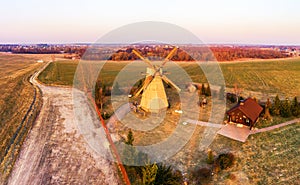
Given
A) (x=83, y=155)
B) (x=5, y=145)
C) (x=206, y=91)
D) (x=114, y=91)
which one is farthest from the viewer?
(x=114, y=91)

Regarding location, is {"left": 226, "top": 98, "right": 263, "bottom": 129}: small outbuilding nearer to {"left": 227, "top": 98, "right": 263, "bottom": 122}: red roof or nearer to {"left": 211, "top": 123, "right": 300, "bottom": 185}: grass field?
{"left": 227, "top": 98, "right": 263, "bottom": 122}: red roof

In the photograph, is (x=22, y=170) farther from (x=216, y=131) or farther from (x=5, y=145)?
(x=216, y=131)

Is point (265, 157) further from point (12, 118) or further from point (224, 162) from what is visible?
point (12, 118)

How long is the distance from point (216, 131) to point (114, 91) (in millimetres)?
19687

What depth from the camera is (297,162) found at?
16453mm

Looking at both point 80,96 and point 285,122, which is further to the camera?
point 80,96

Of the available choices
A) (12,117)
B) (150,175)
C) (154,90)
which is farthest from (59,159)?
(12,117)

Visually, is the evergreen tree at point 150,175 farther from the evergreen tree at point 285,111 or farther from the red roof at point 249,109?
the evergreen tree at point 285,111

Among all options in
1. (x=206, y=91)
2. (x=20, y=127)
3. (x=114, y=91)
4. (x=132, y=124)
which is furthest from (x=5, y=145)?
(x=206, y=91)

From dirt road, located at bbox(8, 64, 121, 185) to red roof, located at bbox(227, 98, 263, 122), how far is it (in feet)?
44.9

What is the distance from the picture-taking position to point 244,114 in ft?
71.8

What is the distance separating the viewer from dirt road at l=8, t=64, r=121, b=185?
49.1 feet

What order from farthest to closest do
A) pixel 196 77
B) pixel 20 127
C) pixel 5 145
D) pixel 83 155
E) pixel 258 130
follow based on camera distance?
pixel 196 77
pixel 20 127
pixel 258 130
pixel 5 145
pixel 83 155

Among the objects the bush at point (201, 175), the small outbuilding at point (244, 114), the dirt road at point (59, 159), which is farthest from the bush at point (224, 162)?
the dirt road at point (59, 159)
